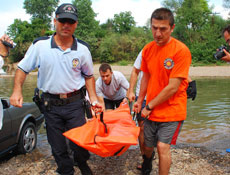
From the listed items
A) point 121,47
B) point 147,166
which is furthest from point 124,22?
point 147,166

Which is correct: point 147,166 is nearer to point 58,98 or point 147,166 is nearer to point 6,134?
point 58,98

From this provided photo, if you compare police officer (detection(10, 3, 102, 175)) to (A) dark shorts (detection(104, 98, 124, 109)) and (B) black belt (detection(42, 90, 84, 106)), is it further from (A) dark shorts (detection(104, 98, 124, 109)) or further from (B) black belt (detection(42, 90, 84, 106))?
(A) dark shorts (detection(104, 98, 124, 109))

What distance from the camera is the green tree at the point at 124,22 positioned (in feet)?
197

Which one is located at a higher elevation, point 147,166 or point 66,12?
point 66,12

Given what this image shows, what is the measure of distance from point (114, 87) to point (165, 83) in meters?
2.52

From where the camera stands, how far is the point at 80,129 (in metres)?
3.17

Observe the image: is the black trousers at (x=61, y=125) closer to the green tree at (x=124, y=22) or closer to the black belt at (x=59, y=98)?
the black belt at (x=59, y=98)

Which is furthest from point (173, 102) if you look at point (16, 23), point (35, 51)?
point (16, 23)

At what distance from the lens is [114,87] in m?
5.72

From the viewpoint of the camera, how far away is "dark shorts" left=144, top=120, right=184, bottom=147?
3295 millimetres

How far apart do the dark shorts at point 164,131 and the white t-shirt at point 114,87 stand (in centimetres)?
218

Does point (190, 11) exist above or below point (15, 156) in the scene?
above

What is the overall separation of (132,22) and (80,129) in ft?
196

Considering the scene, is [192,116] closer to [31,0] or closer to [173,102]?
[173,102]
